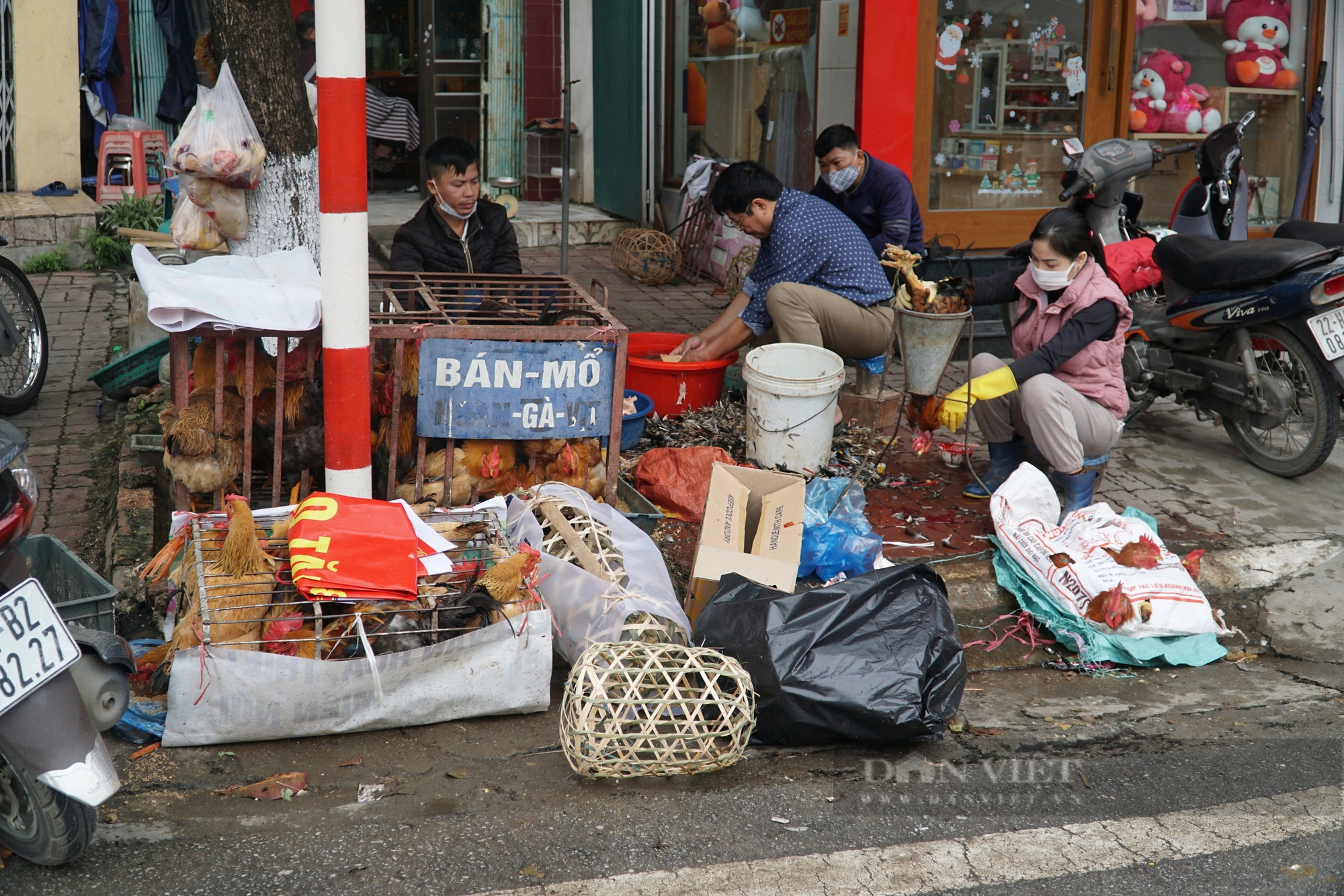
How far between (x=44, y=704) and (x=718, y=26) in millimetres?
7887

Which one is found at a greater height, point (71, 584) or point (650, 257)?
point (650, 257)

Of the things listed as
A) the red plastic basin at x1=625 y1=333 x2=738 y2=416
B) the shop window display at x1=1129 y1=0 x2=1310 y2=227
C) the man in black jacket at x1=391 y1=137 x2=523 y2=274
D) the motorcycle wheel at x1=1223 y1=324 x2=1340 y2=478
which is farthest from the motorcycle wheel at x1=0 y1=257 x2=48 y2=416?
the shop window display at x1=1129 y1=0 x2=1310 y2=227

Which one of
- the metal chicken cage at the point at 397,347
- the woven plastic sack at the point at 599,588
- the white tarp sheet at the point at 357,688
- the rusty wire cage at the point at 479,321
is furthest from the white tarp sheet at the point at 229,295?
the white tarp sheet at the point at 357,688

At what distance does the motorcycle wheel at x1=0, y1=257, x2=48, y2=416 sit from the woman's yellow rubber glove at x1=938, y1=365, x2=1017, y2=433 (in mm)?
4414

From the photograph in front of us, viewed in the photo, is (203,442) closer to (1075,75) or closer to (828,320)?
(828,320)

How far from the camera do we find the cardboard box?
362 cm

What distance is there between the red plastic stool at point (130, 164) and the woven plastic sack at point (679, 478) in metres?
6.54

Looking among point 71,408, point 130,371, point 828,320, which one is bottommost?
point 71,408

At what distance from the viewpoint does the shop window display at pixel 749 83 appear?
25.6 ft

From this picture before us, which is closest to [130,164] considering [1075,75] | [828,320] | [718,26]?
[718,26]

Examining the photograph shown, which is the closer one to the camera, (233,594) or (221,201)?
(233,594)

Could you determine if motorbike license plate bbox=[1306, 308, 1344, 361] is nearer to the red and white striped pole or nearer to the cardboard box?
the cardboard box

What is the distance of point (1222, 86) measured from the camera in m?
8.17
